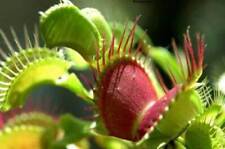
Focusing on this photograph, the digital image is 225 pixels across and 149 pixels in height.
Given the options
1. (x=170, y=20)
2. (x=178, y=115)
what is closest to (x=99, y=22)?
(x=178, y=115)

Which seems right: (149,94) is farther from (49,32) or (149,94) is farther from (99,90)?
(49,32)

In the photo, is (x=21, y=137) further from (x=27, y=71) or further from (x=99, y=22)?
(x=99, y=22)

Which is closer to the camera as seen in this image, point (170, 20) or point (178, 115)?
point (178, 115)

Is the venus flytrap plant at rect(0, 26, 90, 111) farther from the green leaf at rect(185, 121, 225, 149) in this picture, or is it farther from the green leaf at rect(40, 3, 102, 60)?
the green leaf at rect(185, 121, 225, 149)

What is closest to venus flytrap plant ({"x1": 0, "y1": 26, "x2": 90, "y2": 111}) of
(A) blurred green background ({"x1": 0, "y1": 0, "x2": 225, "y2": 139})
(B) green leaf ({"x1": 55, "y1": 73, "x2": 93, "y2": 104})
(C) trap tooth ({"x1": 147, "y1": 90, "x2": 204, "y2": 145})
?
(B) green leaf ({"x1": 55, "y1": 73, "x2": 93, "y2": 104})

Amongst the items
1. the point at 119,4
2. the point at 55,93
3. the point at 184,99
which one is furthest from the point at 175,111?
the point at 55,93

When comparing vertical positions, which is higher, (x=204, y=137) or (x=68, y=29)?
(x=68, y=29)

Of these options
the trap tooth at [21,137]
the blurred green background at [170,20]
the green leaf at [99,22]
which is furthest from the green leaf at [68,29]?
the blurred green background at [170,20]

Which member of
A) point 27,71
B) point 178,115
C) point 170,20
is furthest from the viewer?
point 170,20
